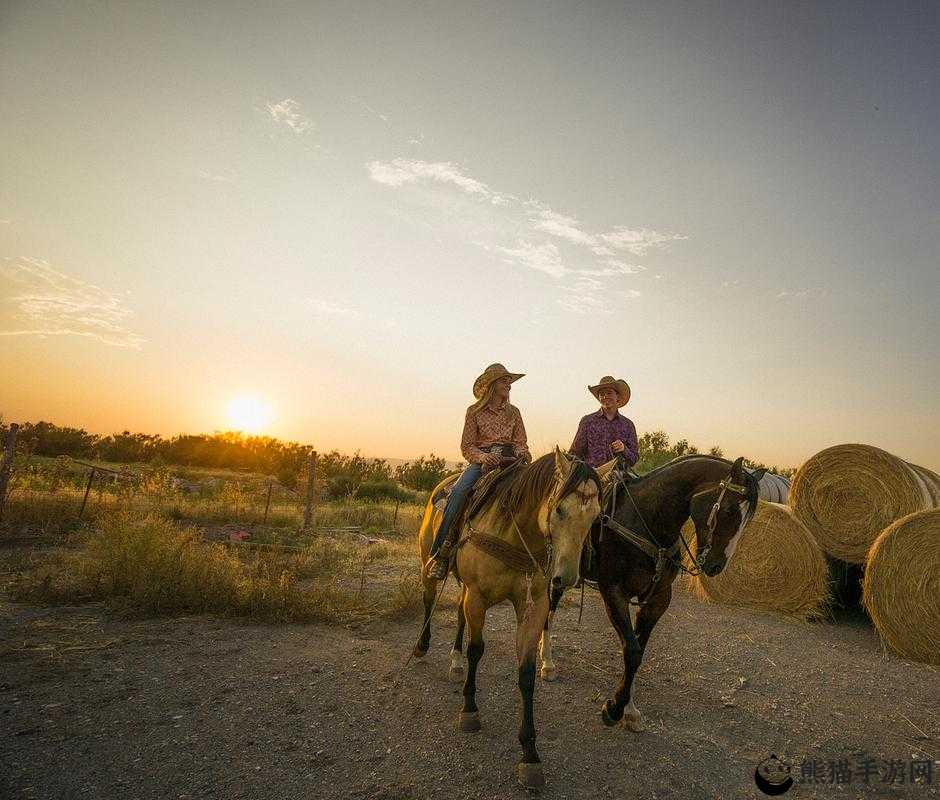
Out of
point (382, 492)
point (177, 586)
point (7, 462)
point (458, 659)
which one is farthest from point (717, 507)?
point (382, 492)

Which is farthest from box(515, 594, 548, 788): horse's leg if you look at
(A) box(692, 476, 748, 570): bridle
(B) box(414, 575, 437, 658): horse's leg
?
(B) box(414, 575, 437, 658): horse's leg

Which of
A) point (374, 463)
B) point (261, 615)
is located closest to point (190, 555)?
point (261, 615)

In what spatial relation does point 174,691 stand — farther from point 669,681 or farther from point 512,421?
point 669,681

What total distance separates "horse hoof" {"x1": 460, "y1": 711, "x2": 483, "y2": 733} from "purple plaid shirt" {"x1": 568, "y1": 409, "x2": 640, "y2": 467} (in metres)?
2.87

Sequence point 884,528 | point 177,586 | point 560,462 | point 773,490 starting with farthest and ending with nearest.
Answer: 1. point 773,490
2. point 884,528
3. point 177,586
4. point 560,462

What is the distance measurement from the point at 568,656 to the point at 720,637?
2319 millimetres

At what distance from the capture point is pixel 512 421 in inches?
180

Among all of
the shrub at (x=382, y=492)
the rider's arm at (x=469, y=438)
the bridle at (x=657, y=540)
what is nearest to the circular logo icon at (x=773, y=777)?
the bridle at (x=657, y=540)

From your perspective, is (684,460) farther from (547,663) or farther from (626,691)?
(547,663)

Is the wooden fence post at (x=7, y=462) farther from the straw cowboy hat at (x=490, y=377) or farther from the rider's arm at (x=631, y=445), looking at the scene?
the rider's arm at (x=631, y=445)

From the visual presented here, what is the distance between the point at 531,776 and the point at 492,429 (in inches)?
104

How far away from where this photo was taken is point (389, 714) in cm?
371

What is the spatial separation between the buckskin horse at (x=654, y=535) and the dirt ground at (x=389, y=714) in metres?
0.66

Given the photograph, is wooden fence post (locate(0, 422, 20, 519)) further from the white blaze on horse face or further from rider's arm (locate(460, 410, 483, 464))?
the white blaze on horse face
